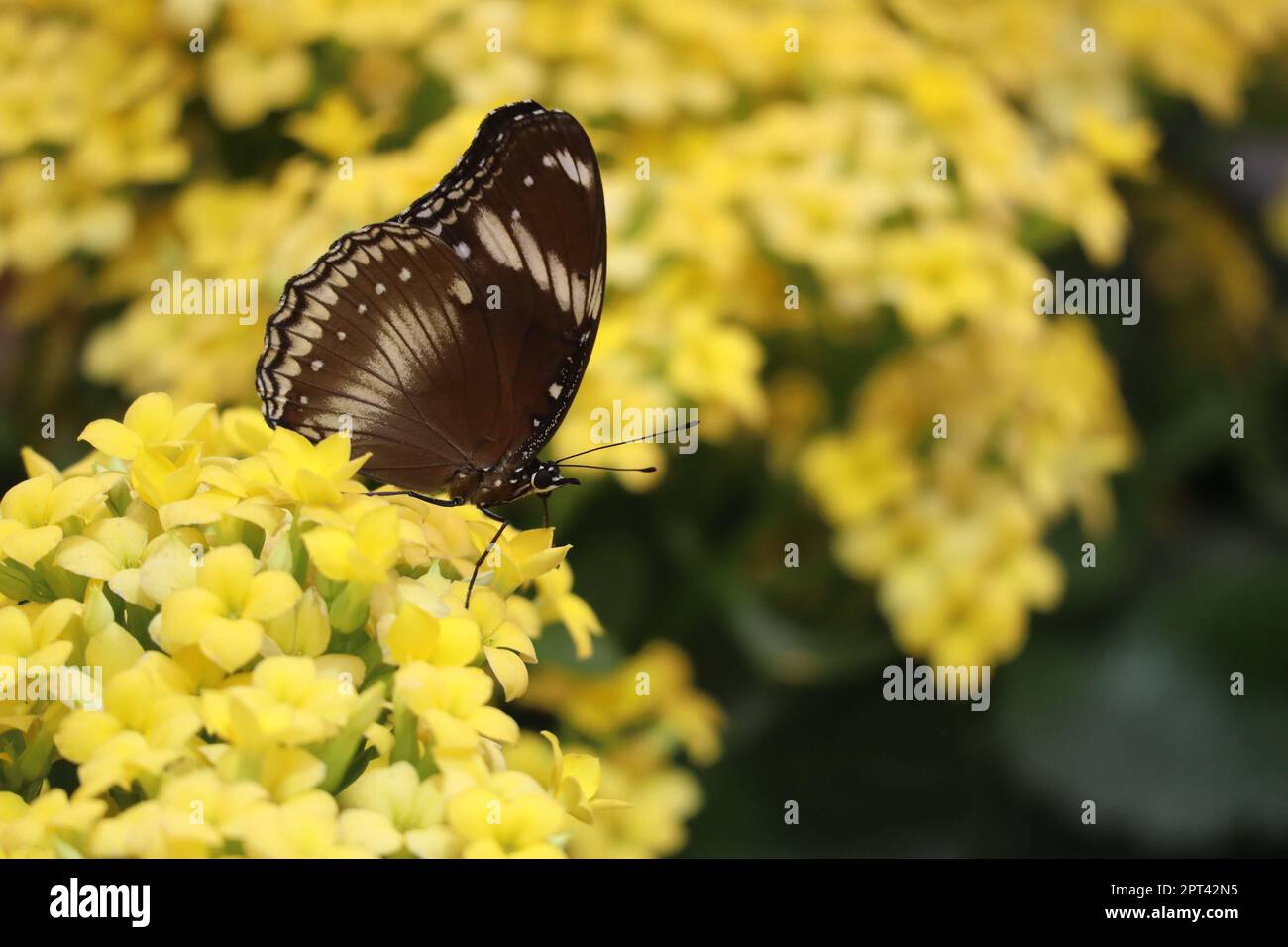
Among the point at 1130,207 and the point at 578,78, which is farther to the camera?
the point at 1130,207

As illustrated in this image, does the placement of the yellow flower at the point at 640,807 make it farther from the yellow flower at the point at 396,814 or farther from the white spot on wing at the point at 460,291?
the yellow flower at the point at 396,814

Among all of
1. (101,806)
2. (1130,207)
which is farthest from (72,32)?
(1130,207)

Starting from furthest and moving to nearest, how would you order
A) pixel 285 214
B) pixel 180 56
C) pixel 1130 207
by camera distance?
pixel 1130 207
pixel 180 56
pixel 285 214

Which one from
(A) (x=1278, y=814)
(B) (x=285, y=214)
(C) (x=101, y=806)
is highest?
(B) (x=285, y=214)

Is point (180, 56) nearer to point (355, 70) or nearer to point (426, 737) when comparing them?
point (355, 70)

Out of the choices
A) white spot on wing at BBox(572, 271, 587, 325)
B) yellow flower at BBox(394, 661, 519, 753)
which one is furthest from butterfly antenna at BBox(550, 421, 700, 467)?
yellow flower at BBox(394, 661, 519, 753)

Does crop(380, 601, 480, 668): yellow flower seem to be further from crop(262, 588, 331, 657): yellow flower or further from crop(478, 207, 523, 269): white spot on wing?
crop(478, 207, 523, 269): white spot on wing

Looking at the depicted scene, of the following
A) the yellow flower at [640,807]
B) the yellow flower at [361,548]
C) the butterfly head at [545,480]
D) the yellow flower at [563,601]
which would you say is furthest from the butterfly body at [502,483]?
the yellow flower at [640,807]

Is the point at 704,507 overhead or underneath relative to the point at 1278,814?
overhead
